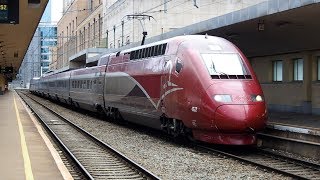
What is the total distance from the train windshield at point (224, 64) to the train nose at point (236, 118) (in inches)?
46.9

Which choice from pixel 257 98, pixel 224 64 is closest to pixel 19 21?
pixel 224 64

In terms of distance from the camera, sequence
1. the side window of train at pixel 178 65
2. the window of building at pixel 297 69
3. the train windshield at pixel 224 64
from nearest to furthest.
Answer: the train windshield at pixel 224 64, the side window of train at pixel 178 65, the window of building at pixel 297 69

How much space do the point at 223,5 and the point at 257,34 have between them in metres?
34.2

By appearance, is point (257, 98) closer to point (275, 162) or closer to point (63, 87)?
point (275, 162)

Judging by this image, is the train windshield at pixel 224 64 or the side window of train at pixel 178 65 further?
the side window of train at pixel 178 65

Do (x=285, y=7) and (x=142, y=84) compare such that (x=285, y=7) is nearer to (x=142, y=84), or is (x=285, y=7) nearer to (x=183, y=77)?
(x=183, y=77)

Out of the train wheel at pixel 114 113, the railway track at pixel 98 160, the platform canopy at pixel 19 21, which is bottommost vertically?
the railway track at pixel 98 160

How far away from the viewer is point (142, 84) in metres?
16.7

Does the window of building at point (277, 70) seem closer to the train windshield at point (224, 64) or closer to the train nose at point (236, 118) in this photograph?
the train windshield at point (224, 64)

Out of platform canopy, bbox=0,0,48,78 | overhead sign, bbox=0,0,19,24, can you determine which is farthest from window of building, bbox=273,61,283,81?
overhead sign, bbox=0,0,19,24

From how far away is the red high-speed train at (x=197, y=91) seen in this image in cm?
1241

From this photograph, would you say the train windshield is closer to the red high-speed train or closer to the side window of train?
the red high-speed train

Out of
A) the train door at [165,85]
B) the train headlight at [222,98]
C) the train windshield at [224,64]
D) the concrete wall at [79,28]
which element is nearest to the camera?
the train headlight at [222,98]

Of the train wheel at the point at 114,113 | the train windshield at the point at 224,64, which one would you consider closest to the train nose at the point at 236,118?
the train windshield at the point at 224,64
